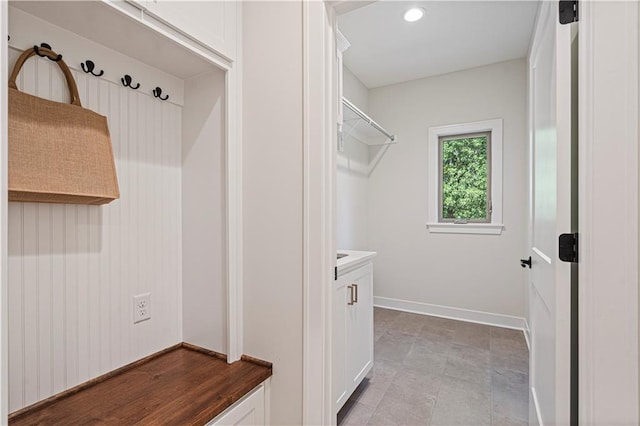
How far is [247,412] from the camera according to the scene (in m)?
1.17

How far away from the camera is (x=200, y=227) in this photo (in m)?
1.41

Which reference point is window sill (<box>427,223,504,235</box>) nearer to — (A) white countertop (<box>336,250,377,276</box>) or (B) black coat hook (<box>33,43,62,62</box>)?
(A) white countertop (<box>336,250,377,276</box>)

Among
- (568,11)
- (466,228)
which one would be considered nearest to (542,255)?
(568,11)

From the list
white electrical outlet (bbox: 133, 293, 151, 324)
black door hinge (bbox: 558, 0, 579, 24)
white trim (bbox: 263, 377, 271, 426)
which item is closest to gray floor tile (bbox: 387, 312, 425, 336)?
white trim (bbox: 263, 377, 271, 426)

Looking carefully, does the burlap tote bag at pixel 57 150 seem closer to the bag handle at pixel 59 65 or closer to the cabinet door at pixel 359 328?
the bag handle at pixel 59 65

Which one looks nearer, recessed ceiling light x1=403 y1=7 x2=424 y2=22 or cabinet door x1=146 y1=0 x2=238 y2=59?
cabinet door x1=146 y1=0 x2=238 y2=59

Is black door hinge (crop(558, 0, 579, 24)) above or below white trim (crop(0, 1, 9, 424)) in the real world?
above

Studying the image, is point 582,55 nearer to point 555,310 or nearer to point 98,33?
point 555,310

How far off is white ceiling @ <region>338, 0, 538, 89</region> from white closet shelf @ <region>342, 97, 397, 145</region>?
1.76 ft

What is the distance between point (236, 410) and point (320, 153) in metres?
0.99

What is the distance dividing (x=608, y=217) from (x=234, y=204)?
1.22 m

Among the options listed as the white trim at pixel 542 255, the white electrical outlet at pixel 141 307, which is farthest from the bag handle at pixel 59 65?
the white trim at pixel 542 255

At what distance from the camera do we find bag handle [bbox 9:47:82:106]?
3.03ft

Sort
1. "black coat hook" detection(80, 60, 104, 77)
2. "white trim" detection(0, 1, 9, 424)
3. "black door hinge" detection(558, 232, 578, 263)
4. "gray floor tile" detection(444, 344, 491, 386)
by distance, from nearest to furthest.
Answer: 1. "white trim" detection(0, 1, 9, 424)
2. "black door hinge" detection(558, 232, 578, 263)
3. "black coat hook" detection(80, 60, 104, 77)
4. "gray floor tile" detection(444, 344, 491, 386)
